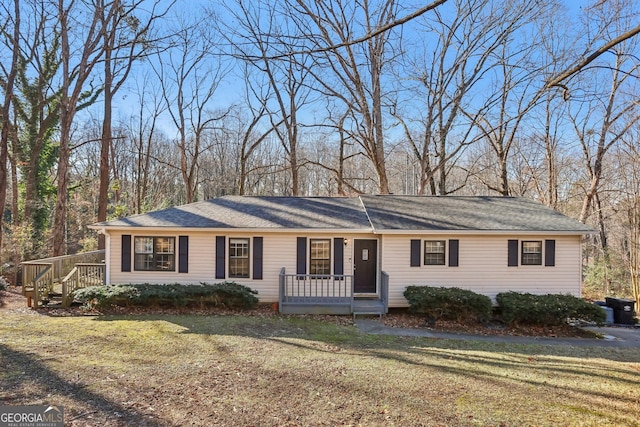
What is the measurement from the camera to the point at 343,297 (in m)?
10.6

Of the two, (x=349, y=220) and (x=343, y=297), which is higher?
(x=349, y=220)

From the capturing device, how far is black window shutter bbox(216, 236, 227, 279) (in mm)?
11180

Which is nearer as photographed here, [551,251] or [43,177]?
[551,251]

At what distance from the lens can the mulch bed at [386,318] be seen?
9.59 metres

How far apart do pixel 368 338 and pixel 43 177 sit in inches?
812

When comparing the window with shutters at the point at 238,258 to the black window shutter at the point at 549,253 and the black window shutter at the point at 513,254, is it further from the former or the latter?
the black window shutter at the point at 549,253

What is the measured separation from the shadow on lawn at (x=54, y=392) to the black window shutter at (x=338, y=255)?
751 cm

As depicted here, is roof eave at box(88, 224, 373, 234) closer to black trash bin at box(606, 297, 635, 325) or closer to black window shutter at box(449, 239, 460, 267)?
black window shutter at box(449, 239, 460, 267)

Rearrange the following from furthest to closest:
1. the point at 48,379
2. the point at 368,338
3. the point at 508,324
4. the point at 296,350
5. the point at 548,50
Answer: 1. the point at 548,50
2. the point at 508,324
3. the point at 368,338
4. the point at 296,350
5. the point at 48,379

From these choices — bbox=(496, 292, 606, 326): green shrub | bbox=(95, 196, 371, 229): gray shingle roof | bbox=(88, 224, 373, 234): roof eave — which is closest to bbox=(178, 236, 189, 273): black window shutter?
bbox=(88, 224, 373, 234): roof eave

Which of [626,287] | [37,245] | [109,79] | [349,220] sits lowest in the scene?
[626,287]

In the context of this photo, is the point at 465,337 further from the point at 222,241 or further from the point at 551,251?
the point at 222,241

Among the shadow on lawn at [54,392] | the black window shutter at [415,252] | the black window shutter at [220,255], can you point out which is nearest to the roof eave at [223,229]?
the black window shutter at [220,255]

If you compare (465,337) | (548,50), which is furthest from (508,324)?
(548,50)
